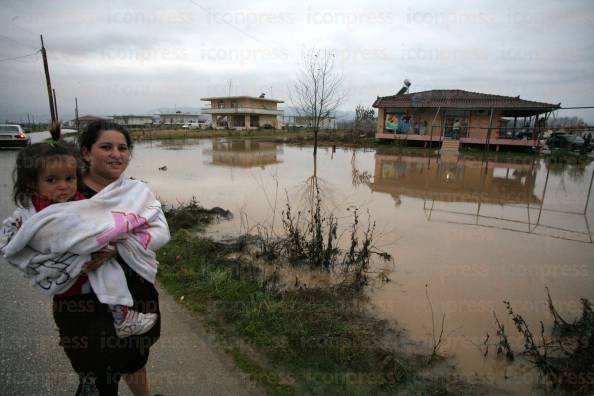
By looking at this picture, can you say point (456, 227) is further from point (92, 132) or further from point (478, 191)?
point (92, 132)

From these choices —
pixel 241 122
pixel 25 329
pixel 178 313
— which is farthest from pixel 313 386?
pixel 241 122

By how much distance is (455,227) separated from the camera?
6973 millimetres

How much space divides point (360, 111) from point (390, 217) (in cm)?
3112

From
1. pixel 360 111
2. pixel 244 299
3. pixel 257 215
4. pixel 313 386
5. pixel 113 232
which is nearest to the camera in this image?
pixel 113 232

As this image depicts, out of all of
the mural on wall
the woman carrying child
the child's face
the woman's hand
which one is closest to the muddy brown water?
the woman carrying child

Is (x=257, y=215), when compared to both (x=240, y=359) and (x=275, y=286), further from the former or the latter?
(x=240, y=359)

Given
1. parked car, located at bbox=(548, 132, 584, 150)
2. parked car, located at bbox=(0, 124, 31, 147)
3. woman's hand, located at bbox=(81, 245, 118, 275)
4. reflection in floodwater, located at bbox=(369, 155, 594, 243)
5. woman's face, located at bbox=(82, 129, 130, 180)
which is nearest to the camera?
woman's hand, located at bbox=(81, 245, 118, 275)

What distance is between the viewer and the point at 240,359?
9.05 ft

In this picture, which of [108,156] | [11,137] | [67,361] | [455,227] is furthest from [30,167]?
[11,137]

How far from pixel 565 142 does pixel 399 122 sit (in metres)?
12.1

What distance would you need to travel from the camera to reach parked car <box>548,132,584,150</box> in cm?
2456

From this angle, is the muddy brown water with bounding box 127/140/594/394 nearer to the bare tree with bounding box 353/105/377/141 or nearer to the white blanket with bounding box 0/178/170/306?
the white blanket with bounding box 0/178/170/306

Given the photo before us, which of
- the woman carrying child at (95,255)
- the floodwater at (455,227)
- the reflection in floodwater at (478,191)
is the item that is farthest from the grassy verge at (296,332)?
the reflection in floodwater at (478,191)

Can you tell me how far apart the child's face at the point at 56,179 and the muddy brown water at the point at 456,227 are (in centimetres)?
318
